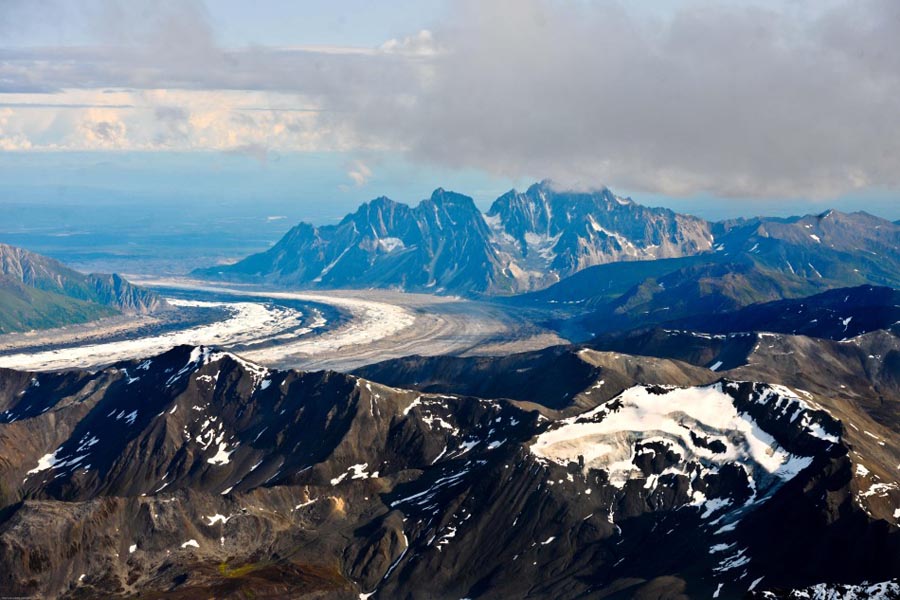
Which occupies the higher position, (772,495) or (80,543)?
(772,495)

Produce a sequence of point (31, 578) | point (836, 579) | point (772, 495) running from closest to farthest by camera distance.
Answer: point (836, 579) < point (31, 578) < point (772, 495)

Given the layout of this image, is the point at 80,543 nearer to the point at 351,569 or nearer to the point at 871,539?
the point at 351,569

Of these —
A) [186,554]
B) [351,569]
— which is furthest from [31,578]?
[351,569]

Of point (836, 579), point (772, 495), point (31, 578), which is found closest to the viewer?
point (836, 579)

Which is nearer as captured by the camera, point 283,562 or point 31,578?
point 31,578

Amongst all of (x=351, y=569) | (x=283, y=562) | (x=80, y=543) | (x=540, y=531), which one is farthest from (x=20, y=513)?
(x=540, y=531)

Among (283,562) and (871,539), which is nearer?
(871,539)

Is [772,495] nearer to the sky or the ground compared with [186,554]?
nearer to the sky

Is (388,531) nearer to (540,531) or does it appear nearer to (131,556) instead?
(540,531)
